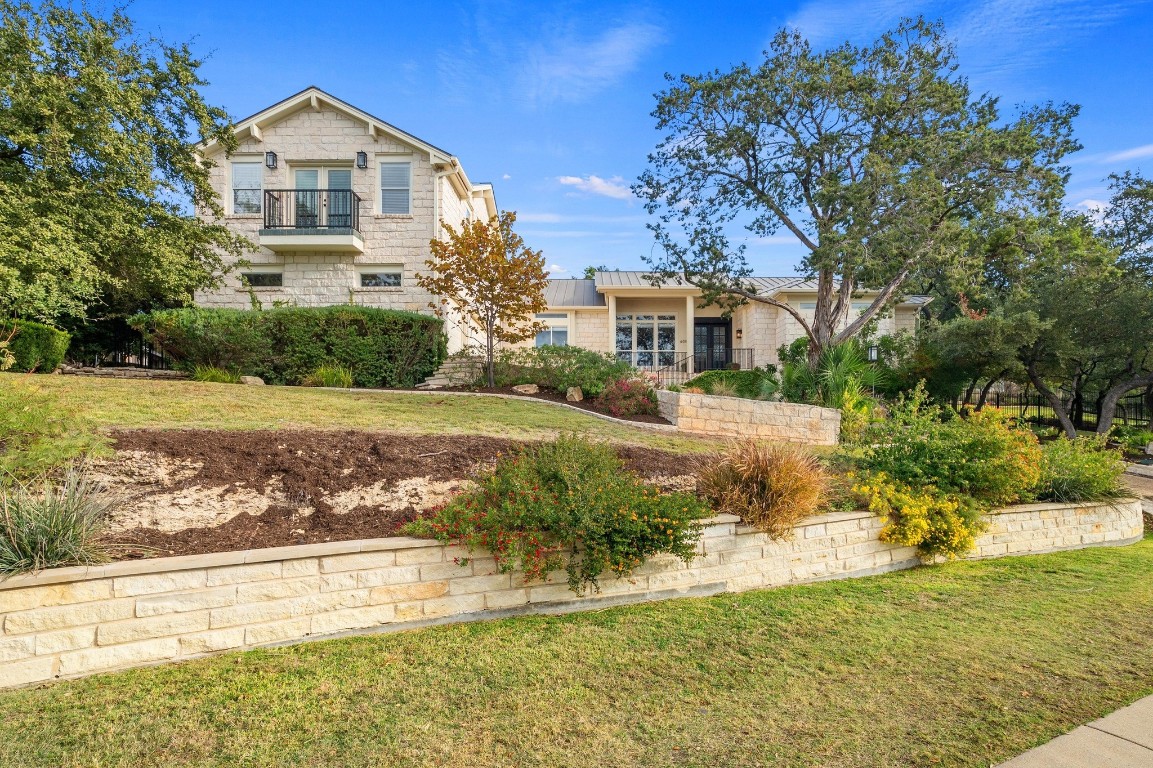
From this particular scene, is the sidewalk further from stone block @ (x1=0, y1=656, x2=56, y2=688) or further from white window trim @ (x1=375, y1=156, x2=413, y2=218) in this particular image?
white window trim @ (x1=375, y1=156, x2=413, y2=218)

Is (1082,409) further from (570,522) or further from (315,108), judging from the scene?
(315,108)

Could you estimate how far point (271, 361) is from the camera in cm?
1139

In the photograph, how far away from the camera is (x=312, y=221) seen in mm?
14562

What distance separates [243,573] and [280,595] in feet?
0.82

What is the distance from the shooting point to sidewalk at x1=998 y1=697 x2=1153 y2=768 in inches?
93.1

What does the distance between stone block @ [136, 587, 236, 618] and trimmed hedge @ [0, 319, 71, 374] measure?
10.0 meters

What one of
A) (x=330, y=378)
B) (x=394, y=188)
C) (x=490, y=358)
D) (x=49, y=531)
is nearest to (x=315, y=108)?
(x=394, y=188)

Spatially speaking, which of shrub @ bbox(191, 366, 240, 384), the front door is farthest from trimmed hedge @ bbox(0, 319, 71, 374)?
the front door

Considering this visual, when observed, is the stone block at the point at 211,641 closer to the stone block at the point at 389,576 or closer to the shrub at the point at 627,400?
the stone block at the point at 389,576

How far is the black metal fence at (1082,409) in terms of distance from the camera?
54.8 feet

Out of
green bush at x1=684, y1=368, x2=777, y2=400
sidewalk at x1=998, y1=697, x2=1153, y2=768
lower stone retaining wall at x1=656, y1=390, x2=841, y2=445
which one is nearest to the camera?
sidewalk at x1=998, y1=697, x2=1153, y2=768

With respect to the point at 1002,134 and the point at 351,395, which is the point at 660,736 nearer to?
the point at 351,395

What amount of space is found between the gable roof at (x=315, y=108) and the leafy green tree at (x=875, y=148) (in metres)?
6.14

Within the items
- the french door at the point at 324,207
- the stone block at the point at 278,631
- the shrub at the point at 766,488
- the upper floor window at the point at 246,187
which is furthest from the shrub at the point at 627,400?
the upper floor window at the point at 246,187
